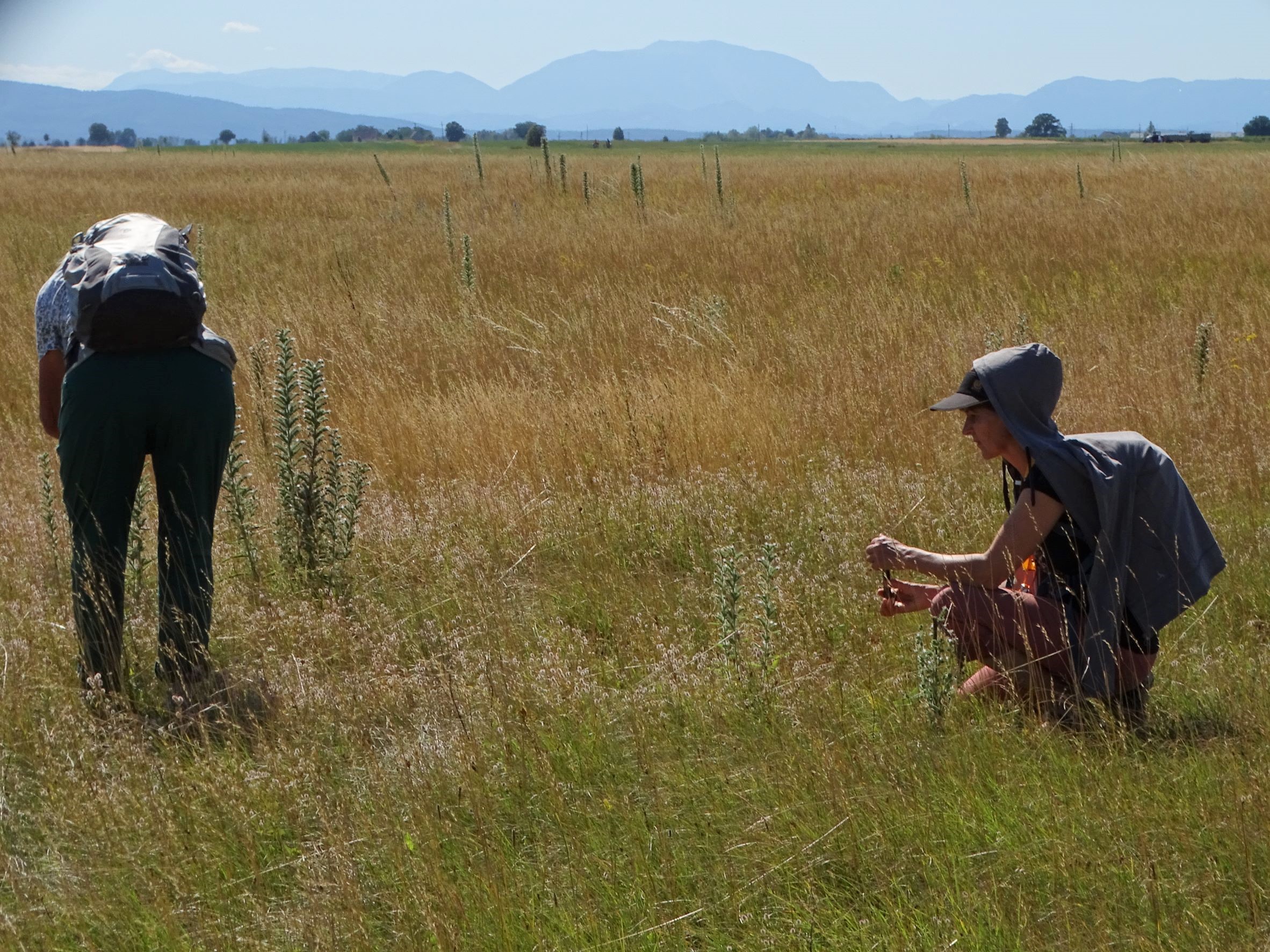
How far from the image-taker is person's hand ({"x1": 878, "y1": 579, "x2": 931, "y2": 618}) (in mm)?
3266

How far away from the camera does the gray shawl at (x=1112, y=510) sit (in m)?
3.00

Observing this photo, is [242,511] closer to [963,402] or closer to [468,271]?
[963,402]

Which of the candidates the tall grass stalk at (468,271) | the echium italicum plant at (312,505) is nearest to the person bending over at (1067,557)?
the echium italicum plant at (312,505)

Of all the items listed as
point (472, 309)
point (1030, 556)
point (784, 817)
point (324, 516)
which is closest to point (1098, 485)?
point (1030, 556)

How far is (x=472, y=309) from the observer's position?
9484 millimetres

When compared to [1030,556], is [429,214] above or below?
above

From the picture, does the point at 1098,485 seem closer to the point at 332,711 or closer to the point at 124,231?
the point at 332,711

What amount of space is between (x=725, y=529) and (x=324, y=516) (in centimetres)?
166

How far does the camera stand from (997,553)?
3129 mm

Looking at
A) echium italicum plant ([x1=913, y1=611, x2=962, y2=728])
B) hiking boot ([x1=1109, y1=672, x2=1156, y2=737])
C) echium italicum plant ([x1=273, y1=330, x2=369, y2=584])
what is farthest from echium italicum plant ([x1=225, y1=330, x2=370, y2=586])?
hiking boot ([x1=1109, y1=672, x2=1156, y2=737])

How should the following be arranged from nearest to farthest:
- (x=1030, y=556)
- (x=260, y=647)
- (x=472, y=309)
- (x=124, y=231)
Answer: (x=1030, y=556) → (x=124, y=231) → (x=260, y=647) → (x=472, y=309)

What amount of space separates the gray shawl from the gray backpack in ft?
7.69

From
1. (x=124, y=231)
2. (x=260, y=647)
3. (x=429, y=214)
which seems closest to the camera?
(x=124, y=231)

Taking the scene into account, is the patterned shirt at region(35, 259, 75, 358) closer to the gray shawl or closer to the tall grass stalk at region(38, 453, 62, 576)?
the tall grass stalk at region(38, 453, 62, 576)
